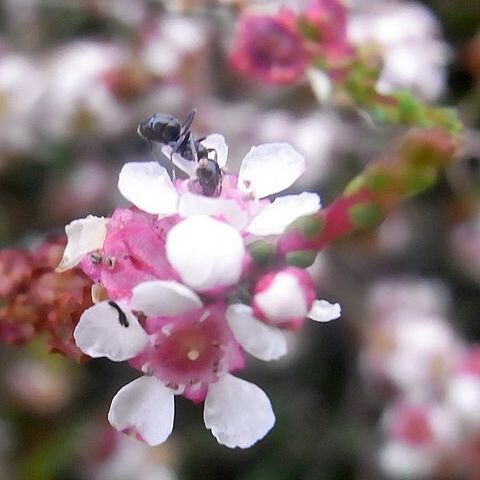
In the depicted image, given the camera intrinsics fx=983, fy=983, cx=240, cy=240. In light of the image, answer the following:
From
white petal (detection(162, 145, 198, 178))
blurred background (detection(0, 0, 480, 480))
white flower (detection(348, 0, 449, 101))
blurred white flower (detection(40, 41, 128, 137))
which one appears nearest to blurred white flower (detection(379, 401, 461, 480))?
blurred background (detection(0, 0, 480, 480))

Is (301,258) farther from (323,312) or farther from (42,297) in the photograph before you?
(42,297)

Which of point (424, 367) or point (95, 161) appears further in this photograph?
point (95, 161)

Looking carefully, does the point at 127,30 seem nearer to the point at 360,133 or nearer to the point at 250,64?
the point at 360,133

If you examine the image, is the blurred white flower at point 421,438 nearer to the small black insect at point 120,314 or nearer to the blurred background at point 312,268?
the blurred background at point 312,268

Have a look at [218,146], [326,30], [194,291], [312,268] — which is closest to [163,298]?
[194,291]

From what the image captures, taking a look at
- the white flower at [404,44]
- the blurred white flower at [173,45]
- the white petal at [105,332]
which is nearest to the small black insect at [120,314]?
the white petal at [105,332]

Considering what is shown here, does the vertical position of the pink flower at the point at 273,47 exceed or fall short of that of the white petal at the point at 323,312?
it falls short

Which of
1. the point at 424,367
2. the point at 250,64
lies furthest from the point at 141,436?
the point at 424,367

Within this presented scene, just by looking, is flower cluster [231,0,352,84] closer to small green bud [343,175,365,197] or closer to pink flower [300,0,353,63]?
pink flower [300,0,353,63]
